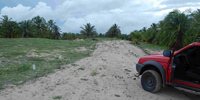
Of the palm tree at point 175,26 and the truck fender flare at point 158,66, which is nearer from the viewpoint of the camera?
the truck fender flare at point 158,66

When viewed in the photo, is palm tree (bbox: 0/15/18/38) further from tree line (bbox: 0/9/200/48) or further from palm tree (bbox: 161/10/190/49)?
palm tree (bbox: 161/10/190/49)

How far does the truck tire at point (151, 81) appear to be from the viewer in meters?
4.68

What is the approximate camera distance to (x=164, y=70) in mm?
4500

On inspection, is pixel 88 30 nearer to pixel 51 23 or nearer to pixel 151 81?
pixel 51 23

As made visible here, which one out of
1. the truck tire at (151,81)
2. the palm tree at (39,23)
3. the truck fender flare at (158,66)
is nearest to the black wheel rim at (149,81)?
the truck tire at (151,81)

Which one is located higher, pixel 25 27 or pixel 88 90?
pixel 25 27

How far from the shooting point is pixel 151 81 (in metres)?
4.94

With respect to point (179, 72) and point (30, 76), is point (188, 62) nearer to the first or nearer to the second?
point (179, 72)

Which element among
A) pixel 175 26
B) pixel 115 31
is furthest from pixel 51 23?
pixel 175 26

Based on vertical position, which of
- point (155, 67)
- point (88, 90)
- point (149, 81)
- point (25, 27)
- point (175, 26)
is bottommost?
point (88, 90)

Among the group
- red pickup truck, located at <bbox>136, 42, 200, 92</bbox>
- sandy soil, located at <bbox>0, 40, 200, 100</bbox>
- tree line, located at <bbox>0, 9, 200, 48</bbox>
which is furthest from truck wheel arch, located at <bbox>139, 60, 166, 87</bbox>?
tree line, located at <bbox>0, 9, 200, 48</bbox>

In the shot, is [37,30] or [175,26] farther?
[37,30]

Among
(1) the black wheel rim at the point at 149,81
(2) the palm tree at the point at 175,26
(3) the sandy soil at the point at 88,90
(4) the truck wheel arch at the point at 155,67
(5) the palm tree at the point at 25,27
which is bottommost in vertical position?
(3) the sandy soil at the point at 88,90

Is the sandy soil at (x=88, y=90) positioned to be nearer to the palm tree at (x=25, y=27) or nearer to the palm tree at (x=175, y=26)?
the palm tree at (x=175, y=26)
